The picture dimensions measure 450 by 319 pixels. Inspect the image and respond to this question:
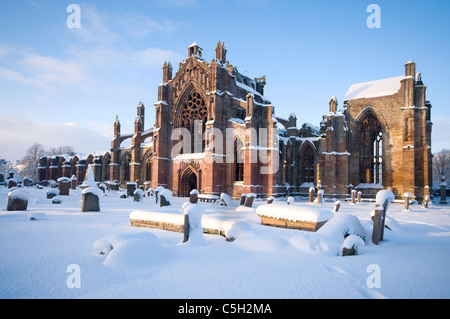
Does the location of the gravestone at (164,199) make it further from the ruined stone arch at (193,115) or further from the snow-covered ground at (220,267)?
the ruined stone arch at (193,115)

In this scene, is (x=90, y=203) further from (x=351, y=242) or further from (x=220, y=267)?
(x=351, y=242)

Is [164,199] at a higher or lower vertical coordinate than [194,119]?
lower

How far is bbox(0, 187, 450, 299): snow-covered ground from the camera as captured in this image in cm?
366

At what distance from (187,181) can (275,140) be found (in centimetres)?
964

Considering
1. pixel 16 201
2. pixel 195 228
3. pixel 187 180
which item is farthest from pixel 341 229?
pixel 187 180

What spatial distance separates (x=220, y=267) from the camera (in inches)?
182

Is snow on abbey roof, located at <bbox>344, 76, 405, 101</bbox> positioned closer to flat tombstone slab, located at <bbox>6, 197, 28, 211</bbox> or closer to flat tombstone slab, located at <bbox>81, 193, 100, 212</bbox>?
flat tombstone slab, located at <bbox>81, 193, 100, 212</bbox>

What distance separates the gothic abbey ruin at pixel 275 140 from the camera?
21.7m

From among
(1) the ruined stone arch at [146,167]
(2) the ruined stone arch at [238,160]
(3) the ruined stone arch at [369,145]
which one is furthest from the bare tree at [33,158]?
(3) the ruined stone arch at [369,145]

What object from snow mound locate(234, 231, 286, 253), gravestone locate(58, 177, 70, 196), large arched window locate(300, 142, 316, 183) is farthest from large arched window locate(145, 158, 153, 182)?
snow mound locate(234, 231, 286, 253)

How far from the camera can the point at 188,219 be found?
250 inches

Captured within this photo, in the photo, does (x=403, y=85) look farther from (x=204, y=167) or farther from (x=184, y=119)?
(x=184, y=119)
